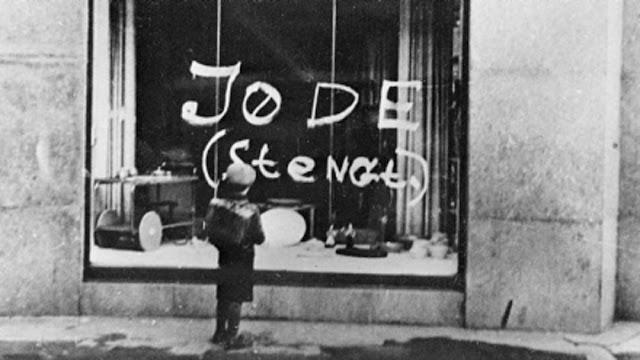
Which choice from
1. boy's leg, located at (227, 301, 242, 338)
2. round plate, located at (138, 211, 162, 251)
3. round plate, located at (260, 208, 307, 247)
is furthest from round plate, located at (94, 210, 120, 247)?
boy's leg, located at (227, 301, 242, 338)

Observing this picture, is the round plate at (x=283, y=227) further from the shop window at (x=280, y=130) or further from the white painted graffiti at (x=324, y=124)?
the white painted graffiti at (x=324, y=124)

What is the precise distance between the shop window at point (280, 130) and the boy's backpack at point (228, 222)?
135 cm

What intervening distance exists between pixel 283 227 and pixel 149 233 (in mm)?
1420

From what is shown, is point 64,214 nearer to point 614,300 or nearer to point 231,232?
point 231,232

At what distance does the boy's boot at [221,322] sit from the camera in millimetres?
7375

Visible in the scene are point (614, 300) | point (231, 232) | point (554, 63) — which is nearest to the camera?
point (231, 232)

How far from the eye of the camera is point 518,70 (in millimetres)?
8023

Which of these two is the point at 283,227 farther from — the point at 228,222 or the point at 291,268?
the point at 228,222

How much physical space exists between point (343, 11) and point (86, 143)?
9.83ft

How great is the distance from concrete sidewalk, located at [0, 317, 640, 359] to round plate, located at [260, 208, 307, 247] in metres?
0.89

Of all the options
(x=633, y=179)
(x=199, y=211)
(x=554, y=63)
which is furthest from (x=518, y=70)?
(x=199, y=211)

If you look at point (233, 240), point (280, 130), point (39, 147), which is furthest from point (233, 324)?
point (39, 147)

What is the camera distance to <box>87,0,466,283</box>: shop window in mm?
8500

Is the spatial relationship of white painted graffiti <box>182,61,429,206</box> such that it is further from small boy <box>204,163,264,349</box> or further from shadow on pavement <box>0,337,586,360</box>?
shadow on pavement <box>0,337,586,360</box>
